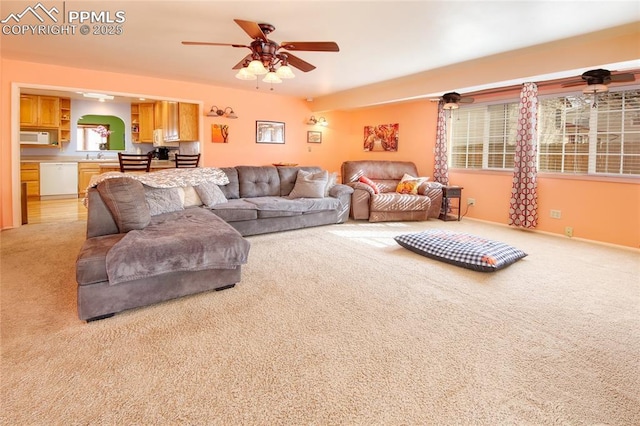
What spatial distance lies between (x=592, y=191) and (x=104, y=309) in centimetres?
561

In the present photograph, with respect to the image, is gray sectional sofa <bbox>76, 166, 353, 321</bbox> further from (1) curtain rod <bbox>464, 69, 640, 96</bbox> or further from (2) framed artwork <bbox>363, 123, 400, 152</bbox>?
(1) curtain rod <bbox>464, 69, 640, 96</bbox>

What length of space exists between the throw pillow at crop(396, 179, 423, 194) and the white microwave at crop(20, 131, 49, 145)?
784 centimetres

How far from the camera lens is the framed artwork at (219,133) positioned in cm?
656

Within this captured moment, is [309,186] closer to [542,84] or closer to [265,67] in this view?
[265,67]

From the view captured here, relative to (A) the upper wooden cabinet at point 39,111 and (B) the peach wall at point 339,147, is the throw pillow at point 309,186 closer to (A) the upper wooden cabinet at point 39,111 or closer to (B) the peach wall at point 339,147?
(B) the peach wall at point 339,147

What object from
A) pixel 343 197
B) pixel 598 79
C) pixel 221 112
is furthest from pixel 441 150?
pixel 221 112

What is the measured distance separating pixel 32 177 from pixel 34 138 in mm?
913

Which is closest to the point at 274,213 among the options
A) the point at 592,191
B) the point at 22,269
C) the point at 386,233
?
the point at 386,233

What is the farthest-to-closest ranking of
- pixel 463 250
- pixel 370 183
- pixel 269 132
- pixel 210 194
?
pixel 269 132 < pixel 370 183 < pixel 210 194 < pixel 463 250

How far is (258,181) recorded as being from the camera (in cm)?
534

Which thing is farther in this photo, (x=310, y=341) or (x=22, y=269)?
(x=22, y=269)

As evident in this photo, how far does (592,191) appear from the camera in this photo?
457 cm

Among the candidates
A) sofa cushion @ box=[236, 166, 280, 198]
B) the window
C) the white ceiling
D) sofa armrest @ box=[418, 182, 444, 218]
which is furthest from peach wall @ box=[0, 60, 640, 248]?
sofa cushion @ box=[236, 166, 280, 198]

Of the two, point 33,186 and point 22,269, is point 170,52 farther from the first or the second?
point 33,186
